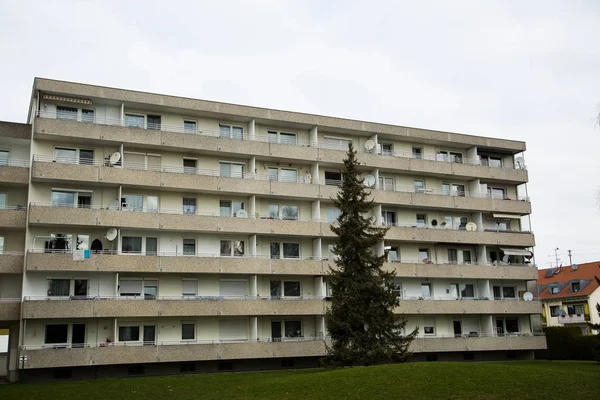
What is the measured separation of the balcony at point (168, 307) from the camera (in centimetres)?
4034

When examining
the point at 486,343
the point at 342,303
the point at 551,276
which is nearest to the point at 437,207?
the point at 486,343

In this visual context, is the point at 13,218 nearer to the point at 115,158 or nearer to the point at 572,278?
the point at 115,158

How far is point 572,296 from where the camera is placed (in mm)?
82188

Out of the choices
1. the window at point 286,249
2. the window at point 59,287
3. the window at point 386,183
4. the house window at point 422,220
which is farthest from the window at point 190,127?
the house window at point 422,220

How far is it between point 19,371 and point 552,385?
1215 inches

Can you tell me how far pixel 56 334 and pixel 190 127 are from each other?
17.6 metres

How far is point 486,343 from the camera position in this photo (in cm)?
5359

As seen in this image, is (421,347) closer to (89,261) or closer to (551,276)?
(89,261)

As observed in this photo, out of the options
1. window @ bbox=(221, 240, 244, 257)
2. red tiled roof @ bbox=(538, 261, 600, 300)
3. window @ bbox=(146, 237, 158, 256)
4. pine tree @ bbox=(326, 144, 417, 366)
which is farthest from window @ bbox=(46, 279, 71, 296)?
red tiled roof @ bbox=(538, 261, 600, 300)

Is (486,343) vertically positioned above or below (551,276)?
below

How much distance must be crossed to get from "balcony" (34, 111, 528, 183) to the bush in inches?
555

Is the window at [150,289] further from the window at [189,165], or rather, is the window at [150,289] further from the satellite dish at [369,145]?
the satellite dish at [369,145]

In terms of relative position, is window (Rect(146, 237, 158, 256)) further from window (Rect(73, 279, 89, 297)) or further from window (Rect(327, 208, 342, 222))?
window (Rect(327, 208, 342, 222))

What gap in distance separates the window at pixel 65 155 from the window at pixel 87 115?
244 cm
